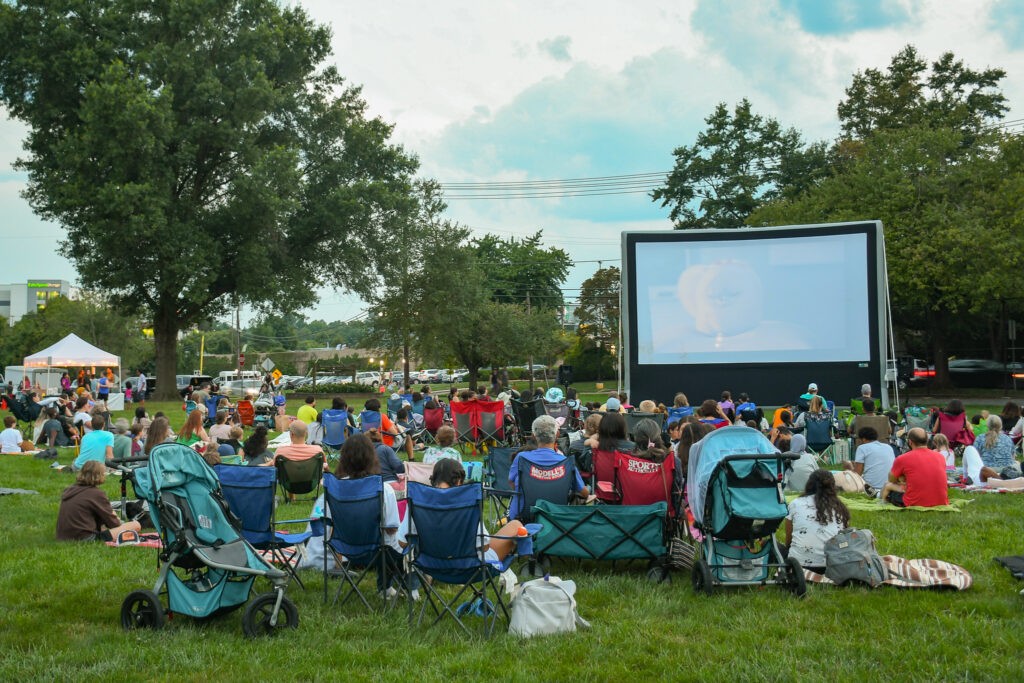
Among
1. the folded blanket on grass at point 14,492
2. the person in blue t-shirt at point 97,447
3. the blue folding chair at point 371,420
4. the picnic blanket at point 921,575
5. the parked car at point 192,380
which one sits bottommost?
the picnic blanket at point 921,575

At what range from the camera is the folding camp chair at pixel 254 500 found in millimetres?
5480

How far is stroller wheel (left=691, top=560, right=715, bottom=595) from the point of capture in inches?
205

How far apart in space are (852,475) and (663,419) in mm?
2909

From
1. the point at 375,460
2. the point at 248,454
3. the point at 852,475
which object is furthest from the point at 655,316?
the point at 375,460

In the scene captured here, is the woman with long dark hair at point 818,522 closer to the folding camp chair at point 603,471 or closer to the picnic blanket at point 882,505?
the folding camp chair at point 603,471

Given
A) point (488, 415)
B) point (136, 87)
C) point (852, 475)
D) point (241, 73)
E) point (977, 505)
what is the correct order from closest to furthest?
point (977, 505) < point (852, 475) < point (488, 415) < point (136, 87) < point (241, 73)

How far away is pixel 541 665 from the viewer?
4051 millimetres

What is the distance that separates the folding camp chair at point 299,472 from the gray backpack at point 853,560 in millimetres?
4985

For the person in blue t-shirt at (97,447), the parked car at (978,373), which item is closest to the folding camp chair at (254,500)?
the person in blue t-shirt at (97,447)

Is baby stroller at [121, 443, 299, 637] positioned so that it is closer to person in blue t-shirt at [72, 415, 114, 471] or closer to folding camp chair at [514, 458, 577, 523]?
folding camp chair at [514, 458, 577, 523]

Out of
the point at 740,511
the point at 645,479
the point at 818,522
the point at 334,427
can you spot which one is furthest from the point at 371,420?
the point at 740,511

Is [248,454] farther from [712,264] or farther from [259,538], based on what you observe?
[712,264]

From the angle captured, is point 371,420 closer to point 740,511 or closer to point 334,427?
point 334,427

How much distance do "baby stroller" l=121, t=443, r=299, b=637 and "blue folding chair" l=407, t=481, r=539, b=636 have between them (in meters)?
0.75
